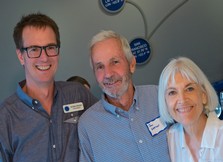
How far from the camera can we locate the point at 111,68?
5.68 ft

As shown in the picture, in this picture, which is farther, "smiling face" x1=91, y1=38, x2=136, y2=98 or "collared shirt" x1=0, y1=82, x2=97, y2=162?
"smiling face" x1=91, y1=38, x2=136, y2=98

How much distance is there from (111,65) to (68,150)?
539 mm

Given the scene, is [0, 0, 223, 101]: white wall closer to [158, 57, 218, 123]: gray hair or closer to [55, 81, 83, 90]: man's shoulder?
[55, 81, 83, 90]: man's shoulder

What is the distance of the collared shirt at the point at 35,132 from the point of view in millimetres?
1586

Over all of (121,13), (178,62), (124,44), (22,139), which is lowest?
(22,139)

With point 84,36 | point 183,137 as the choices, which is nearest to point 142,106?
point 183,137

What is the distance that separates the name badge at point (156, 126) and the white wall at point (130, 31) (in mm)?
1609

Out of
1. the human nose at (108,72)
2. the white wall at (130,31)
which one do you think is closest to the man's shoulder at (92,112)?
the human nose at (108,72)

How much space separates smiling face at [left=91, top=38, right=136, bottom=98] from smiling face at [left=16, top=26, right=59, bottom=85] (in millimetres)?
260

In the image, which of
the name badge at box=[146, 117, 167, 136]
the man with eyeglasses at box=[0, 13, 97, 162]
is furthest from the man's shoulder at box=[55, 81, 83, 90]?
the name badge at box=[146, 117, 167, 136]

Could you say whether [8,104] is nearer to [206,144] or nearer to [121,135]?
[121,135]

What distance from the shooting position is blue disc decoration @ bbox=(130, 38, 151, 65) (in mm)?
3289

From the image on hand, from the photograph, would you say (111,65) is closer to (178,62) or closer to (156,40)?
(178,62)

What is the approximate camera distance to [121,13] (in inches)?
127
